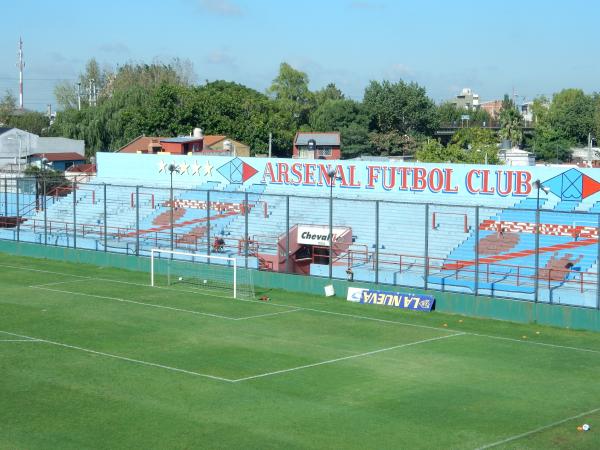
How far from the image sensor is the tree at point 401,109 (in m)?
109

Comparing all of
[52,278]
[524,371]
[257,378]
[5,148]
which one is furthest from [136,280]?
[5,148]

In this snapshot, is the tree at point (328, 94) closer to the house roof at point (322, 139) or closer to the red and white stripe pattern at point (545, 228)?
the house roof at point (322, 139)

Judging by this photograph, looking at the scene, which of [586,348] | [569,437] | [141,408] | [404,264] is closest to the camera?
[569,437]

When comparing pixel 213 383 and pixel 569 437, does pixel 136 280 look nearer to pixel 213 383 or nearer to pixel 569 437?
pixel 213 383

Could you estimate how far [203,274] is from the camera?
130 feet

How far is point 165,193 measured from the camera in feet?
173

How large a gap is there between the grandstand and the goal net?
92 centimetres

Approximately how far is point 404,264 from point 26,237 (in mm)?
22807

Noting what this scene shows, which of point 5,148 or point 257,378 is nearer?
point 257,378

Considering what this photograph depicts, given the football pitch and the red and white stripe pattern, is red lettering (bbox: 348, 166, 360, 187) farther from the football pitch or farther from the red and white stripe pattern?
the football pitch

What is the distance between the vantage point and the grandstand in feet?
113

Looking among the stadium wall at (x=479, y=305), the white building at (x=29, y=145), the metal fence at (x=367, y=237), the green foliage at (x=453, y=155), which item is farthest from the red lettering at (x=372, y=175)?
the white building at (x=29, y=145)

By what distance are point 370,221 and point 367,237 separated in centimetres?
96

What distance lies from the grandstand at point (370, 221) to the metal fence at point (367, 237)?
0.07 meters
